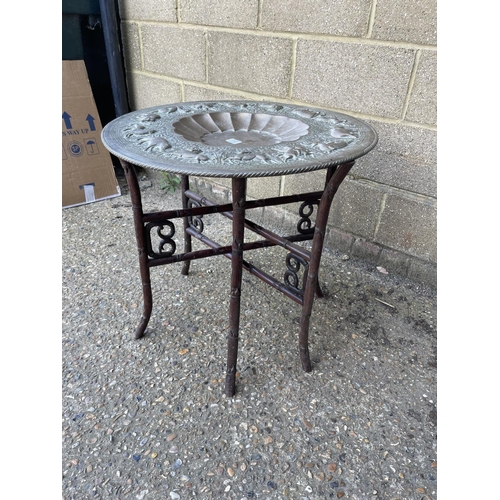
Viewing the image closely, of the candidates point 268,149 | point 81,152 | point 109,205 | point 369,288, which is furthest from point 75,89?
point 369,288

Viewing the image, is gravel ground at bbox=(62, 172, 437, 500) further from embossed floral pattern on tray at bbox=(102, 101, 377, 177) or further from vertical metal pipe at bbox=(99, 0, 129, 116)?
vertical metal pipe at bbox=(99, 0, 129, 116)

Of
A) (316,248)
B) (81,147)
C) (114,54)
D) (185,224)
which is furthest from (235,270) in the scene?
(114,54)

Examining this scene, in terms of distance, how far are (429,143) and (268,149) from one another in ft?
3.63

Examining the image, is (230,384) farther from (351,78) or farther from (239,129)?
(351,78)

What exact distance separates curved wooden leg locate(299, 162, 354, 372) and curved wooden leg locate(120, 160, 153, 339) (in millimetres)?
722

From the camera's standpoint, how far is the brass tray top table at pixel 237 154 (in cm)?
124

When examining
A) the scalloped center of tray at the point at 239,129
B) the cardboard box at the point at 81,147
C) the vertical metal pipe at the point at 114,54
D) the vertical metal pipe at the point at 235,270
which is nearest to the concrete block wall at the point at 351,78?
the vertical metal pipe at the point at 114,54

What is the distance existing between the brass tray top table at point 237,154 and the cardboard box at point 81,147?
1555 mm

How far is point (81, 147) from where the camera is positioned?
3264 millimetres

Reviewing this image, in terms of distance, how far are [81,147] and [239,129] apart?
2.03 m

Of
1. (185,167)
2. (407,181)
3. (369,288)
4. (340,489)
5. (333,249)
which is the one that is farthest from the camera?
(333,249)

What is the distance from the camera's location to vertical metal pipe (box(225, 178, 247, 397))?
1.38 metres

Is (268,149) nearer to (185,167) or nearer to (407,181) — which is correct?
(185,167)

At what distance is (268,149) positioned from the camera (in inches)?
52.8
